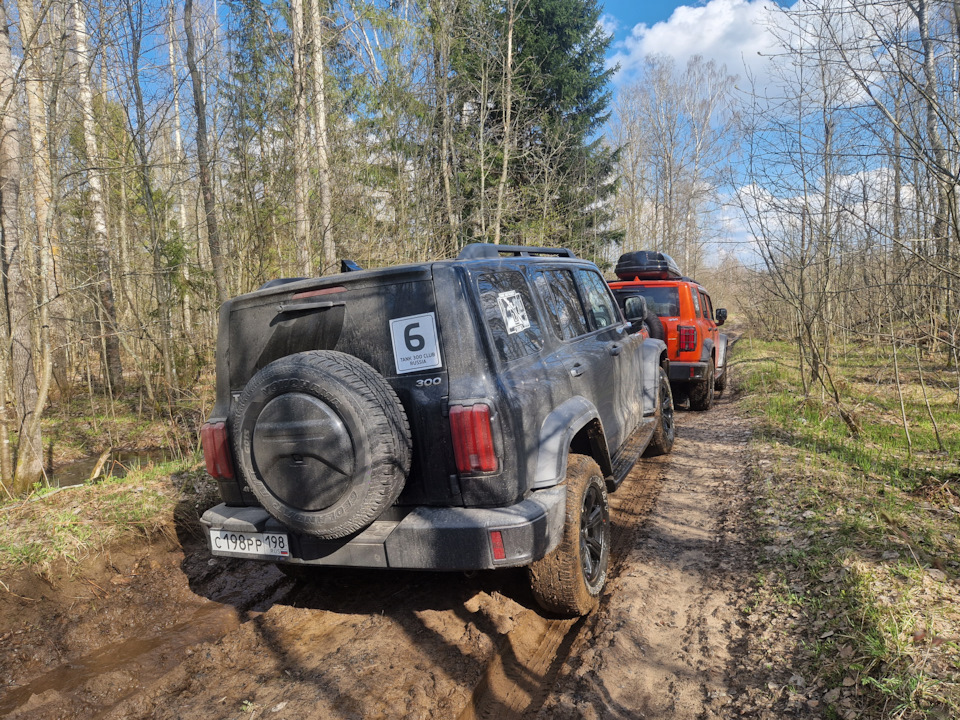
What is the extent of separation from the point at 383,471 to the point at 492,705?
45.8 inches

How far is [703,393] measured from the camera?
8.34m

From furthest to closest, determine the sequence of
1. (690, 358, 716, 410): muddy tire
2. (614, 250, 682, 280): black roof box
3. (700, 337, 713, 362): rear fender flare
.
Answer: (614, 250, 682, 280): black roof box → (690, 358, 716, 410): muddy tire → (700, 337, 713, 362): rear fender flare

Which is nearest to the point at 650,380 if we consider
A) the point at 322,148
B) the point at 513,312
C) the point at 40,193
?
the point at 513,312

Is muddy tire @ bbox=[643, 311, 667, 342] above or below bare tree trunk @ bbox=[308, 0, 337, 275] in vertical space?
below

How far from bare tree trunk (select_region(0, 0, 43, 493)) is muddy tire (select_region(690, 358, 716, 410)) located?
8.09 metres

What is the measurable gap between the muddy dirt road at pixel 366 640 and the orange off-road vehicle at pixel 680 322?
3739mm

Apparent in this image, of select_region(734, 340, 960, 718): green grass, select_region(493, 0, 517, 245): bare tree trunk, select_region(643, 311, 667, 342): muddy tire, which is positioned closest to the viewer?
select_region(734, 340, 960, 718): green grass

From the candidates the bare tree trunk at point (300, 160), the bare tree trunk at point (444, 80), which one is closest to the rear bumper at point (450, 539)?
the bare tree trunk at point (300, 160)

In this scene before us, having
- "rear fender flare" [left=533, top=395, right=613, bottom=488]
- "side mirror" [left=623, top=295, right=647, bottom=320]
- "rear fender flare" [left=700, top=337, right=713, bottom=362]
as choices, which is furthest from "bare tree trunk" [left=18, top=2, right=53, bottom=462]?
"rear fender flare" [left=700, top=337, right=713, bottom=362]

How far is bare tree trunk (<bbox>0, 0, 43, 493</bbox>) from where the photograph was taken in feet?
18.7

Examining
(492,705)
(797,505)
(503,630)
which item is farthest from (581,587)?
(797,505)

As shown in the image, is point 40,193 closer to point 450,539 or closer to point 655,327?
point 450,539

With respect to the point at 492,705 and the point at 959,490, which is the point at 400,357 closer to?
the point at 492,705

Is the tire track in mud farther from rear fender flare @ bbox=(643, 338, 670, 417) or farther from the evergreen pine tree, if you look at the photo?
the evergreen pine tree
